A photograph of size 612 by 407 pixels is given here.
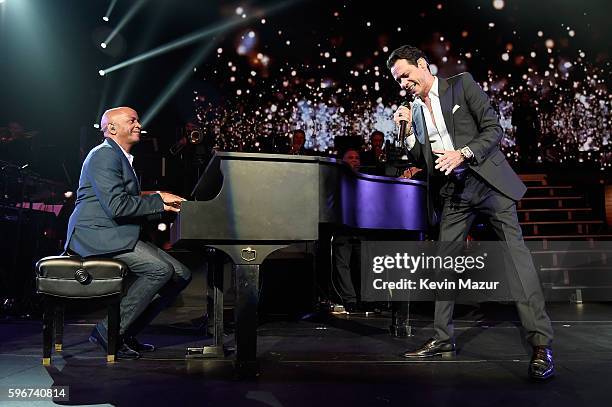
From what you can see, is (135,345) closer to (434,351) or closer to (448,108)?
(434,351)

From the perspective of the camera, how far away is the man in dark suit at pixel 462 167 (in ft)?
7.86

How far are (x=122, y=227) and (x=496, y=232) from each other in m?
2.12

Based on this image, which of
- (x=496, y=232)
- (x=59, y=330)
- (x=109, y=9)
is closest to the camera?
(x=496, y=232)

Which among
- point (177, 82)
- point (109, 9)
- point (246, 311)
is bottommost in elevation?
point (246, 311)

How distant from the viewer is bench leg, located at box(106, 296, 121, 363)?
2738mm

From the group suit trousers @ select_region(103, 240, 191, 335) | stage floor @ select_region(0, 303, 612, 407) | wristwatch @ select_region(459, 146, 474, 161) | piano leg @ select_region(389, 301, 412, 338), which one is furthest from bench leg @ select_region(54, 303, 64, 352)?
wristwatch @ select_region(459, 146, 474, 161)

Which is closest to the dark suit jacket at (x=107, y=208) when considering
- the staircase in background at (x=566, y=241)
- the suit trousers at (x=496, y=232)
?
the suit trousers at (x=496, y=232)

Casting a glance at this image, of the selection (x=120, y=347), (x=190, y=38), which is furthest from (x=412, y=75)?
(x=190, y=38)

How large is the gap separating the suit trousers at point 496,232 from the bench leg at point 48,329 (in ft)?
7.04

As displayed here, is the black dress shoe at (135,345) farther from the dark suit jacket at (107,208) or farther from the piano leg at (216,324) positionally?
the dark suit jacket at (107,208)

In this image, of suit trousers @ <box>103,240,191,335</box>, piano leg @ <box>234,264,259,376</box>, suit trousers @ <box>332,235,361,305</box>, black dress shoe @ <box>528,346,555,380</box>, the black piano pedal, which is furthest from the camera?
suit trousers @ <box>332,235,361,305</box>

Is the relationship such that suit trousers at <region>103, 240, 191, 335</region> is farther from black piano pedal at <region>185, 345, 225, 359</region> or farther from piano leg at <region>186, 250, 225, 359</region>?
black piano pedal at <region>185, 345, 225, 359</region>

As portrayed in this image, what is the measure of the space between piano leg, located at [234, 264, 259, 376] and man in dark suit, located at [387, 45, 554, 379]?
96 centimetres

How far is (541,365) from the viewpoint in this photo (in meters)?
2.21
